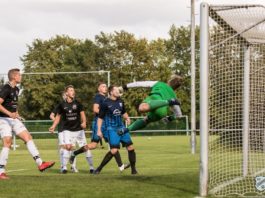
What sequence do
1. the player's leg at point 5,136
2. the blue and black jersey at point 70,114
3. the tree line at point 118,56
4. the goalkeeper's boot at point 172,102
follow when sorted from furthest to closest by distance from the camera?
the tree line at point 118,56 < the blue and black jersey at point 70,114 < the player's leg at point 5,136 < the goalkeeper's boot at point 172,102

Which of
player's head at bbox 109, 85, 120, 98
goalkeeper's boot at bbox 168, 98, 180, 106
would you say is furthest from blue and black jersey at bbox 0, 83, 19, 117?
goalkeeper's boot at bbox 168, 98, 180, 106

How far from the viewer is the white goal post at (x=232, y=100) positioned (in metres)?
9.71

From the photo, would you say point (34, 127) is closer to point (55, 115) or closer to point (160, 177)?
point (55, 115)

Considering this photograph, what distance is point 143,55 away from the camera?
81938 millimetres

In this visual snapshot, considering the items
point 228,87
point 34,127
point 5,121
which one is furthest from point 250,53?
point 34,127

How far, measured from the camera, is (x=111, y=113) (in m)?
14.7

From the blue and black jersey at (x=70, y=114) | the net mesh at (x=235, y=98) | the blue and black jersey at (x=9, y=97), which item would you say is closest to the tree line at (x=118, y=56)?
the blue and black jersey at (x=70, y=114)

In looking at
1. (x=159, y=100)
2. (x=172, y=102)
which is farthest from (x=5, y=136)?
(x=172, y=102)

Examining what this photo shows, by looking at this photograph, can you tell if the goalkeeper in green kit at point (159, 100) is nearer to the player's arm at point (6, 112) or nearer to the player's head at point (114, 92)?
the player's head at point (114, 92)

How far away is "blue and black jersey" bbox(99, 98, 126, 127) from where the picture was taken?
1467cm

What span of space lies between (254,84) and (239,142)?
133 cm

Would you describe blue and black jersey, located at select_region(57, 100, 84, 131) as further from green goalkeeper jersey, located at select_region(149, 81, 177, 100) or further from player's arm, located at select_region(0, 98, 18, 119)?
green goalkeeper jersey, located at select_region(149, 81, 177, 100)

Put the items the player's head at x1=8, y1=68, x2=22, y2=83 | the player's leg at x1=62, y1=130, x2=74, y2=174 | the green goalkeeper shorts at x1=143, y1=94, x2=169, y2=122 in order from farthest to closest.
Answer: the player's leg at x1=62, y1=130, x2=74, y2=174
the player's head at x1=8, y1=68, x2=22, y2=83
the green goalkeeper shorts at x1=143, y1=94, x2=169, y2=122

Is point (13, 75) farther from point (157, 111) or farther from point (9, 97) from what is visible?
point (157, 111)
